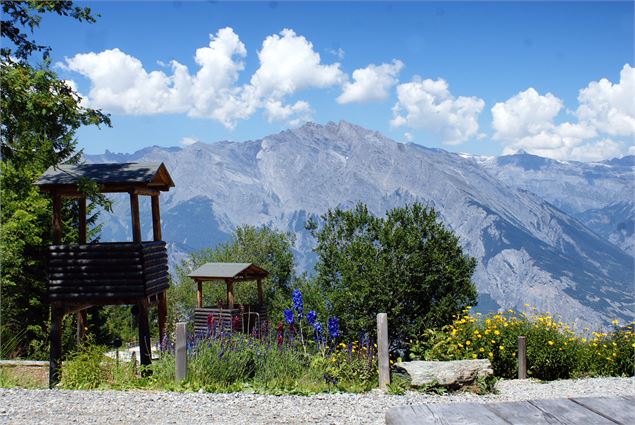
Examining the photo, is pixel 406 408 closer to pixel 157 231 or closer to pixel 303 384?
pixel 303 384

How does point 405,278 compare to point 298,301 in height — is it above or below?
below

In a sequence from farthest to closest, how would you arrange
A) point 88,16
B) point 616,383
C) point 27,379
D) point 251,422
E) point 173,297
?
point 173,297 < point 88,16 < point 27,379 < point 616,383 < point 251,422

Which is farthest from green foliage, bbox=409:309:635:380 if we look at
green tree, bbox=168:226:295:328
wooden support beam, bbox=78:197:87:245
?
green tree, bbox=168:226:295:328

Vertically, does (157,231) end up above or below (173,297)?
above

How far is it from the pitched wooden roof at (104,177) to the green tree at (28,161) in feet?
1.39

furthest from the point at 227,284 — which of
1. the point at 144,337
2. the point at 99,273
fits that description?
the point at 99,273

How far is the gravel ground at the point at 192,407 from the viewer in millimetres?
7309

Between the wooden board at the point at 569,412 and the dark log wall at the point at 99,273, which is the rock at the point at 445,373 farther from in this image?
the wooden board at the point at 569,412

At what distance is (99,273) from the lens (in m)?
13.6

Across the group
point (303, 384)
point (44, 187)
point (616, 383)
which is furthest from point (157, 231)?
point (616, 383)

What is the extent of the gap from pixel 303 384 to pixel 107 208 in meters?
7.76

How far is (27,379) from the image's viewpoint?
1257cm

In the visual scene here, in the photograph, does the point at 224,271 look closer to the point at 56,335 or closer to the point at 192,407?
the point at 56,335

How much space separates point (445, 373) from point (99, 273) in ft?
25.2
